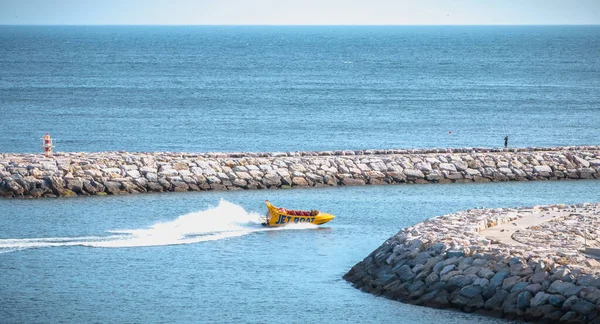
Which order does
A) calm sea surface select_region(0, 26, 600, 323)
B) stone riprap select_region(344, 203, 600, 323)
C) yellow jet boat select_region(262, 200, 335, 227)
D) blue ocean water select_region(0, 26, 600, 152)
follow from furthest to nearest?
blue ocean water select_region(0, 26, 600, 152) → yellow jet boat select_region(262, 200, 335, 227) → calm sea surface select_region(0, 26, 600, 323) → stone riprap select_region(344, 203, 600, 323)

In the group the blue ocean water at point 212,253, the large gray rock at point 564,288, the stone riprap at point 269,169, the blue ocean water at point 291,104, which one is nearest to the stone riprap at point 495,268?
the large gray rock at point 564,288

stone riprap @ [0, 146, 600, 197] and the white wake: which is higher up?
stone riprap @ [0, 146, 600, 197]

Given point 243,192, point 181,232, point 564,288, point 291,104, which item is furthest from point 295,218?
point 291,104

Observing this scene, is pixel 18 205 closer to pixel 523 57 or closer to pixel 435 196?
pixel 435 196

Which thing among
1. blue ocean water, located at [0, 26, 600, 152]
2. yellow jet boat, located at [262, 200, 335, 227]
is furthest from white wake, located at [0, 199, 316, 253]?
blue ocean water, located at [0, 26, 600, 152]

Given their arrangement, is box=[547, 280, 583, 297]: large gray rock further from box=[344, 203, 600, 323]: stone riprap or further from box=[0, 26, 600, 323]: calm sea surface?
box=[0, 26, 600, 323]: calm sea surface

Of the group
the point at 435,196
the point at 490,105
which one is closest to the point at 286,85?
the point at 490,105
